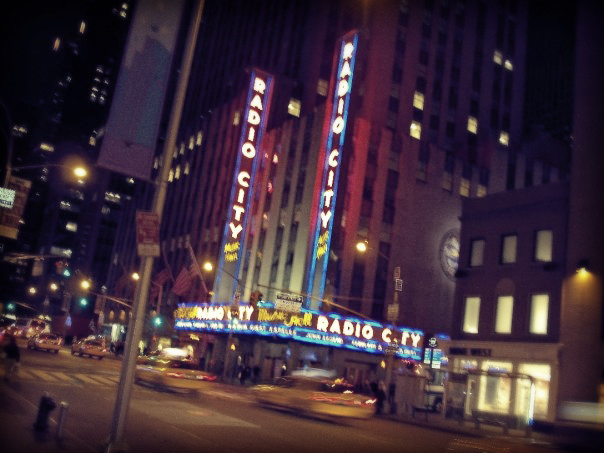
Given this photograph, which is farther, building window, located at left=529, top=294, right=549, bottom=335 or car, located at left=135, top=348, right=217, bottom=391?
building window, located at left=529, top=294, right=549, bottom=335

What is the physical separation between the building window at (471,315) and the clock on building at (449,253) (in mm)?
19672

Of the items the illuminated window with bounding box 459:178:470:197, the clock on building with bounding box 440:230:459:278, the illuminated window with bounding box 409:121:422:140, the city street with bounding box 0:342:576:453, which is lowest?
the city street with bounding box 0:342:576:453

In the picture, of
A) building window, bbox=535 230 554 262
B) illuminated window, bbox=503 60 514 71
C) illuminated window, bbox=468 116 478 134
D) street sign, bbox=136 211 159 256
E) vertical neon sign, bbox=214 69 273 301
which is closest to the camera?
street sign, bbox=136 211 159 256

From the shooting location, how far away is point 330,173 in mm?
48562

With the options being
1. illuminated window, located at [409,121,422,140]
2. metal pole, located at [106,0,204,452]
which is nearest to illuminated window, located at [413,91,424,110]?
illuminated window, located at [409,121,422,140]

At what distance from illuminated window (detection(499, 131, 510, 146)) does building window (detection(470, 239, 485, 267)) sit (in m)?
34.3

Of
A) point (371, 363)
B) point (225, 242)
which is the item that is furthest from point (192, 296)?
point (371, 363)

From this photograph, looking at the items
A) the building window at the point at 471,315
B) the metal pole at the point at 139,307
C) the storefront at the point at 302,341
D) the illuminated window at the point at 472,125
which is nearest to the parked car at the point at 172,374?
the storefront at the point at 302,341

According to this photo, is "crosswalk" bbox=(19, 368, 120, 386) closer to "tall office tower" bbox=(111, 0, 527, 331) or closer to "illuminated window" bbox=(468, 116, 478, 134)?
"tall office tower" bbox=(111, 0, 527, 331)

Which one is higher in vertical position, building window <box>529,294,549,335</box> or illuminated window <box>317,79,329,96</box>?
illuminated window <box>317,79,329,96</box>

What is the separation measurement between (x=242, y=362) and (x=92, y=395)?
112 ft

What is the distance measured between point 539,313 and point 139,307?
2660 cm

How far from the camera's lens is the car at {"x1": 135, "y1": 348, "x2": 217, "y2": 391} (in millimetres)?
26791

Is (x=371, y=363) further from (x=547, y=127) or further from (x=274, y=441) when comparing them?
(x=547, y=127)
